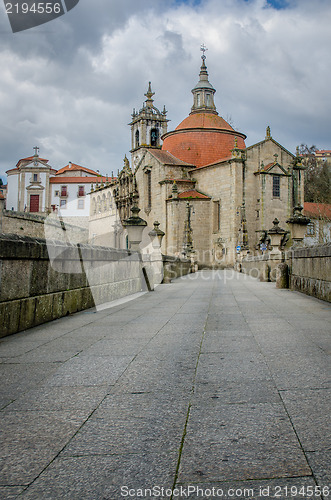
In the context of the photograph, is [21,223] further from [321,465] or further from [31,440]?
[321,465]

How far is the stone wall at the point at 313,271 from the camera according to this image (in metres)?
9.44

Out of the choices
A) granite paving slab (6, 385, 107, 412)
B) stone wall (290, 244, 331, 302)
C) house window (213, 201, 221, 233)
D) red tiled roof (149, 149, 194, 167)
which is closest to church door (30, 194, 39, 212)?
red tiled roof (149, 149, 194, 167)

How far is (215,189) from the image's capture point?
47.2 m

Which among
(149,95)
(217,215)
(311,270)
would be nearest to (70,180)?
(149,95)

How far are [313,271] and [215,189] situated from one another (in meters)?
37.0

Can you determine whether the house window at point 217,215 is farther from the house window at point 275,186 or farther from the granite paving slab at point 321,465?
the granite paving slab at point 321,465

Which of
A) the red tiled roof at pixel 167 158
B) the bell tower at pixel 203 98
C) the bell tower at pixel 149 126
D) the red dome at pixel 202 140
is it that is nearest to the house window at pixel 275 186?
the red dome at pixel 202 140

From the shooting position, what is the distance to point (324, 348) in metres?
4.69

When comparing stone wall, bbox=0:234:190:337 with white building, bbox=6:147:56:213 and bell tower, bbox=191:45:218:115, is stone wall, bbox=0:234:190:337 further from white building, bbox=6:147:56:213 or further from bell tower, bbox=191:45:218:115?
white building, bbox=6:147:56:213

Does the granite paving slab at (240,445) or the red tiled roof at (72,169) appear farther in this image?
the red tiled roof at (72,169)

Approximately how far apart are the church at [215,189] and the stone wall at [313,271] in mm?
24322

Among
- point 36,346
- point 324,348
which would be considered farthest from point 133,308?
point 324,348

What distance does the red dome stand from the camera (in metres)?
52.9

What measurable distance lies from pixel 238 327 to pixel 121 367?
103 inches
